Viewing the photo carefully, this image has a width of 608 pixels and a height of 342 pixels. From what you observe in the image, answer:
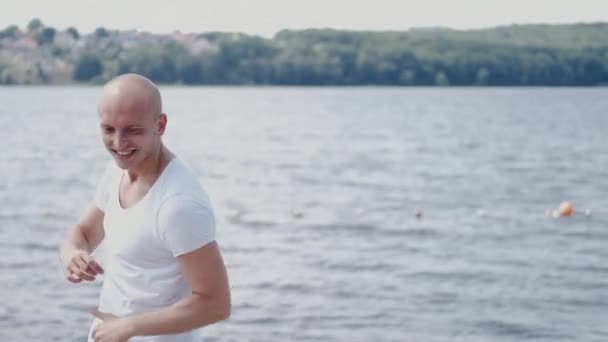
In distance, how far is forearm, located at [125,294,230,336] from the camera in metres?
3.33

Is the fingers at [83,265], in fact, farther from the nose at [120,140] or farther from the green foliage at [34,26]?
the green foliage at [34,26]

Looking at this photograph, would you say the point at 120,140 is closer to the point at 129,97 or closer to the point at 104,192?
the point at 129,97

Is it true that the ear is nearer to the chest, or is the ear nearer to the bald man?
the bald man

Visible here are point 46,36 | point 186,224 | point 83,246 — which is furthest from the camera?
point 46,36

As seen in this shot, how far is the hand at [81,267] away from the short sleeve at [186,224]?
443mm

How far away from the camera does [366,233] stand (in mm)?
21734

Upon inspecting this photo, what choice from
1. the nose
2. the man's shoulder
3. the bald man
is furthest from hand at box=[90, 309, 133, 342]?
the nose

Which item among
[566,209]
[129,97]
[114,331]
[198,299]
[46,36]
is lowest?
[46,36]

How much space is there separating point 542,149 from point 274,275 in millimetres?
37681

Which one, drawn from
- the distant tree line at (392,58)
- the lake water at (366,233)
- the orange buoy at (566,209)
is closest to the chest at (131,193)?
the lake water at (366,233)

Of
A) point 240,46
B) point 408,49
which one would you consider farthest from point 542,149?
point 408,49

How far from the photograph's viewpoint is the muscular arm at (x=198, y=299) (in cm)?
332

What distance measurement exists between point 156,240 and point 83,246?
1.79 ft

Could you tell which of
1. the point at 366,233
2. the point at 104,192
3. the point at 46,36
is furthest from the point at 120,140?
the point at 46,36
